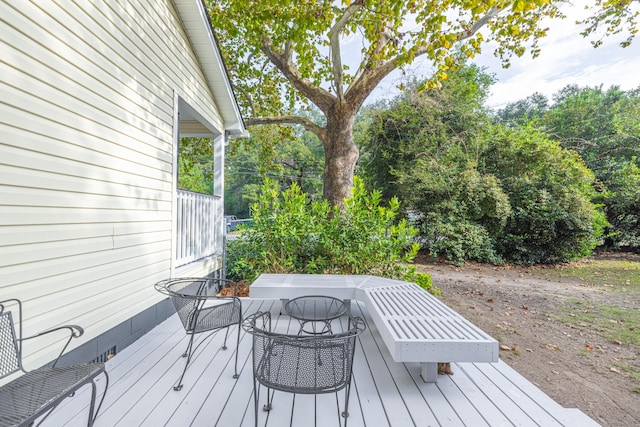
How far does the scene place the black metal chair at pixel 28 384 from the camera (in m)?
1.35

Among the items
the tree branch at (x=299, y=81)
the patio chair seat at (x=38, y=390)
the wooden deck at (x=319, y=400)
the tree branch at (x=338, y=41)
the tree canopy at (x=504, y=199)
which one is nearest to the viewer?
the patio chair seat at (x=38, y=390)

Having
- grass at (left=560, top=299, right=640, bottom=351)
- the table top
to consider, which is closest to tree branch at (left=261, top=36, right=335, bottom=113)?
the table top

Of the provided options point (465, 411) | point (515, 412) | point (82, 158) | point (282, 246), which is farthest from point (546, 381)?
point (82, 158)

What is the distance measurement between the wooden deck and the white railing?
194 centimetres

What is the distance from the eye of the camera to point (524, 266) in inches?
372

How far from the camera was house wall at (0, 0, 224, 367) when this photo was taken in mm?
1970

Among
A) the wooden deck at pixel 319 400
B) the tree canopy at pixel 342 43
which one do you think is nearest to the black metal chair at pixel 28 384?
the wooden deck at pixel 319 400

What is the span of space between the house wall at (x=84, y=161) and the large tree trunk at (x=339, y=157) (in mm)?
4273

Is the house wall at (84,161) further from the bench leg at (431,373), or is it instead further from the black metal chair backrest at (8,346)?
the bench leg at (431,373)

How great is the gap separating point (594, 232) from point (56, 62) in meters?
12.4

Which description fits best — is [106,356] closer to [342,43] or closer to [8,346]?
[8,346]

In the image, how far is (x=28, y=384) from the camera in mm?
1608

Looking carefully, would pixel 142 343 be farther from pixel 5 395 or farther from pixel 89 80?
pixel 89 80

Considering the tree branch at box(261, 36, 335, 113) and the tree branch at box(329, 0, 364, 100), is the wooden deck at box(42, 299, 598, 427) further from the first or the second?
the tree branch at box(261, 36, 335, 113)
